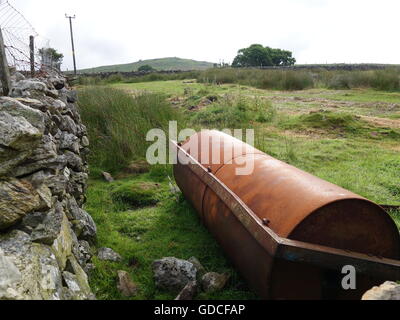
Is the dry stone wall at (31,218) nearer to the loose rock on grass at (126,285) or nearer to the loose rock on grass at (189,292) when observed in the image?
the loose rock on grass at (126,285)

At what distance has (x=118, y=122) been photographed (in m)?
8.15

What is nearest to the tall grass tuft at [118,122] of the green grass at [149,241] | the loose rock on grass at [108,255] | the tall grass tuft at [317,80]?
the green grass at [149,241]

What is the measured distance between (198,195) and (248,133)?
16.7ft

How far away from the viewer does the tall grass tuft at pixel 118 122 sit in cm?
745

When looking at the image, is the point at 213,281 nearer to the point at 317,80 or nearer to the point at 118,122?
the point at 118,122

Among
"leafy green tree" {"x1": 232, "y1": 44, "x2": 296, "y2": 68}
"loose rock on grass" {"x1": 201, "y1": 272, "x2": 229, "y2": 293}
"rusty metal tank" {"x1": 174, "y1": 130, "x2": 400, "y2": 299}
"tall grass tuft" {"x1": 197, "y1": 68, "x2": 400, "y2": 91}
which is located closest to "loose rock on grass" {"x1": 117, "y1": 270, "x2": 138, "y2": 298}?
"loose rock on grass" {"x1": 201, "y1": 272, "x2": 229, "y2": 293}

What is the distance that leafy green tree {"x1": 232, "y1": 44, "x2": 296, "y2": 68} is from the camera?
65250 mm

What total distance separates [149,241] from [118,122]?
14.0ft

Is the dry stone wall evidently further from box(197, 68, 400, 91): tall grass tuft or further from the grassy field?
box(197, 68, 400, 91): tall grass tuft

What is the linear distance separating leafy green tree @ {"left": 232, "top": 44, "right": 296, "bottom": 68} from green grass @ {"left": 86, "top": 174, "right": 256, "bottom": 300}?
6193 cm

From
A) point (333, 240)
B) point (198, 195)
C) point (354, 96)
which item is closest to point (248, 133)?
point (198, 195)

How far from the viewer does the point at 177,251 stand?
4.26 metres
